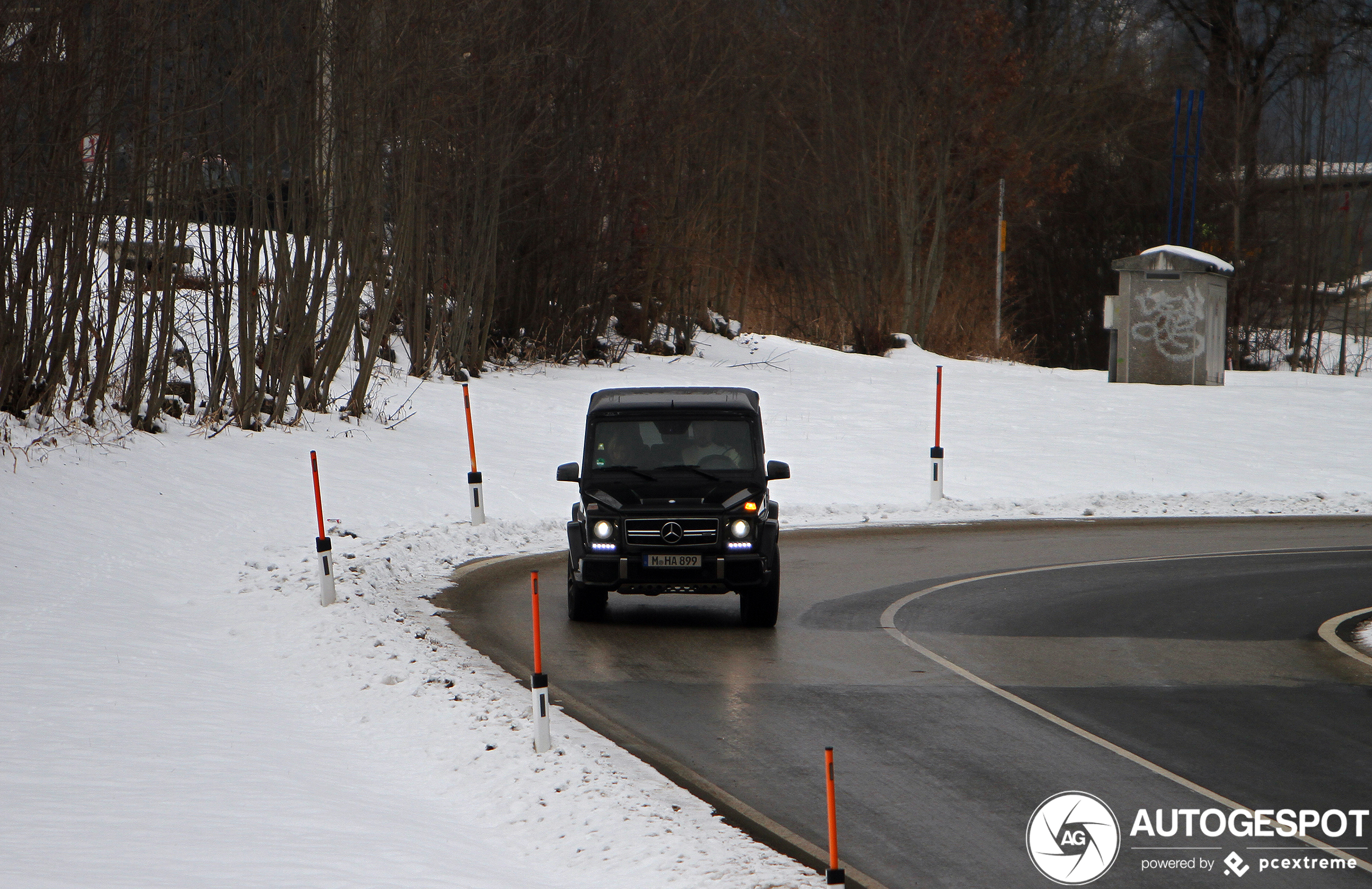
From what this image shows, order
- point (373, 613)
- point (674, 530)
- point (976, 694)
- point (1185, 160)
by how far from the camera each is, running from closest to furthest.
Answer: point (976, 694), point (674, 530), point (373, 613), point (1185, 160)

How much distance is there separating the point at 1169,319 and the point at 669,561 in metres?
25.8

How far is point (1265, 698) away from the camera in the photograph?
9.84 m

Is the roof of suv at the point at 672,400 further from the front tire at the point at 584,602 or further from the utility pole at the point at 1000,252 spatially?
the utility pole at the point at 1000,252

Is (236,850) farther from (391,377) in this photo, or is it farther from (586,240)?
(586,240)

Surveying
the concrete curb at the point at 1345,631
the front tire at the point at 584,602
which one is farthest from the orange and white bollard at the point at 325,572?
the concrete curb at the point at 1345,631

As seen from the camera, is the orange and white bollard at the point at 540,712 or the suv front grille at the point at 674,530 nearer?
the orange and white bollard at the point at 540,712

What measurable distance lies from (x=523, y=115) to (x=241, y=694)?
23.0m

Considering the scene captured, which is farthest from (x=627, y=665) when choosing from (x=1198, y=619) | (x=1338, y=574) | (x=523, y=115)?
(x=523, y=115)

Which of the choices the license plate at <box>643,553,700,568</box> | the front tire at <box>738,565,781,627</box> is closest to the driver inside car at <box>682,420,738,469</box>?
the license plate at <box>643,553,700,568</box>

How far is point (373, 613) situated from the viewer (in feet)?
40.4

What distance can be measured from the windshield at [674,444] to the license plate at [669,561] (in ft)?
2.58

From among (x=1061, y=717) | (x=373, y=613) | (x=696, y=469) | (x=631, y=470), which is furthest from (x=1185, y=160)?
(x=1061, y=717)

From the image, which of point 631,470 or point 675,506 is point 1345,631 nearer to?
point 675,506

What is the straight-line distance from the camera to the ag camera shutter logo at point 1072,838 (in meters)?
6.56
